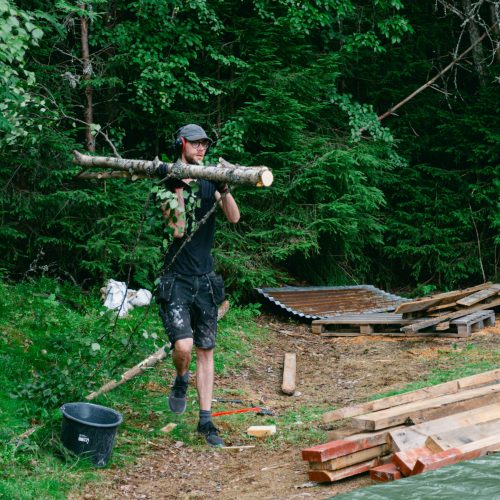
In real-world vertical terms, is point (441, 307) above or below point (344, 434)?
above

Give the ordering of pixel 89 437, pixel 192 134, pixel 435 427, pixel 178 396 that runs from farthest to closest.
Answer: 1. pixel 178 396
2. pixel 192 134
3. pixel 89 437
4. pixel 435 427

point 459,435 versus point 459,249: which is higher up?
point 459,249

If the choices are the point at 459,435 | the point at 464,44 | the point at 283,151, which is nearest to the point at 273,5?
the point at 283,151

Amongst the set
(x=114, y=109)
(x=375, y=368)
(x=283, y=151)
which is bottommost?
(x=375, y=368)

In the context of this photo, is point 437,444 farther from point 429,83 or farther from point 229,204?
point 429,83

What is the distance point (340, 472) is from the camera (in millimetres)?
5234

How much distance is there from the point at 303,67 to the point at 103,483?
9.66 metres

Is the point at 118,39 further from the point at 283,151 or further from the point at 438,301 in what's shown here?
the point at 438,301

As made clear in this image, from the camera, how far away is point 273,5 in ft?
43.0

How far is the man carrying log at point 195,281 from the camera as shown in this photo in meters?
6.30

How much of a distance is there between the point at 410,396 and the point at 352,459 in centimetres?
131

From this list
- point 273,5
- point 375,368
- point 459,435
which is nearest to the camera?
point 459,435

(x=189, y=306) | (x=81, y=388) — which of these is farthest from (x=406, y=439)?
(x=81, y=388)

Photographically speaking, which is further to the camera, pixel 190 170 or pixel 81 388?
pixel 81 388
